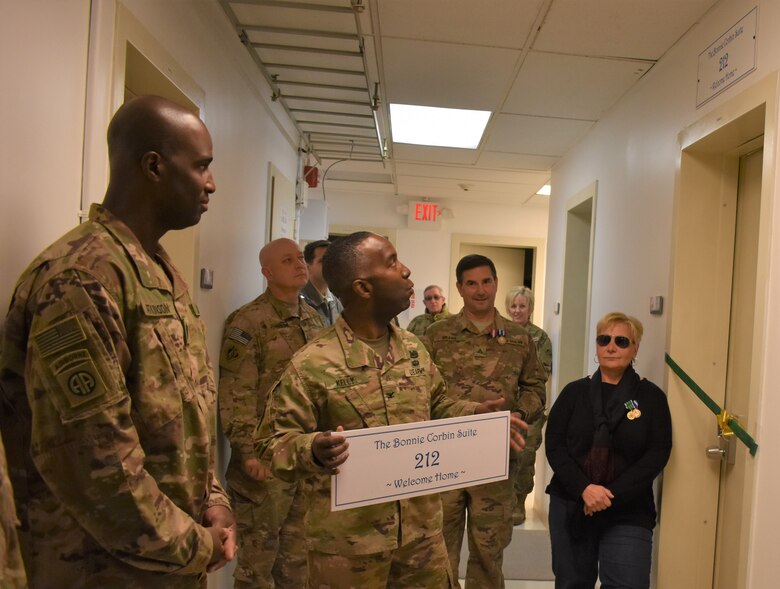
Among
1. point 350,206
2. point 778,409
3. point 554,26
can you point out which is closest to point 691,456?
point 778,409

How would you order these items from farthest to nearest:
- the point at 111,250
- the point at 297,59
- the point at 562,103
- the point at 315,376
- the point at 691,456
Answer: the point at 562,103
the point at 297,59
the point at 691,456
the point at 315,376
the point at 111,250

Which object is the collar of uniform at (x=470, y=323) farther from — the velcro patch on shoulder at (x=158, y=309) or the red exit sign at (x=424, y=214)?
the red exit sign at (x=424, y=214)

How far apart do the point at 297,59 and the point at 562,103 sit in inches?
61.7

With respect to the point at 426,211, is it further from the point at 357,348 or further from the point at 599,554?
the point at 357,348

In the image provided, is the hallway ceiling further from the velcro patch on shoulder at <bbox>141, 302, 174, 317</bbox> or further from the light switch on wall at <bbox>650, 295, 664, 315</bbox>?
the velcro patch on shoulder at <bbox>141, 302, 174, 317</bbox>

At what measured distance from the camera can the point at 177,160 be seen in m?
1.02

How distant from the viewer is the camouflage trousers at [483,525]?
7.60ft

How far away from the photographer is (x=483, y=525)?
231cm

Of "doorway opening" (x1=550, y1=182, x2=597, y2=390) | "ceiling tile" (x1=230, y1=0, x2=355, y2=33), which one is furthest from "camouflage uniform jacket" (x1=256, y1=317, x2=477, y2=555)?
"doorway opening" (x1=550, y1=182, x2=597, y2=390)

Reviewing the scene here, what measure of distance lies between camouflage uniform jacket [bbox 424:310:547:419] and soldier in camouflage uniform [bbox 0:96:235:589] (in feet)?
4.96

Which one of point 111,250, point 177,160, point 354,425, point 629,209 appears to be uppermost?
point 629,209

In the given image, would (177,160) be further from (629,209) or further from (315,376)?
(629,209)

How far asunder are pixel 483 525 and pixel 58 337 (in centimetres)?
193

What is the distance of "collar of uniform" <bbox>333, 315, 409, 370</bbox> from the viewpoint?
1.49m
